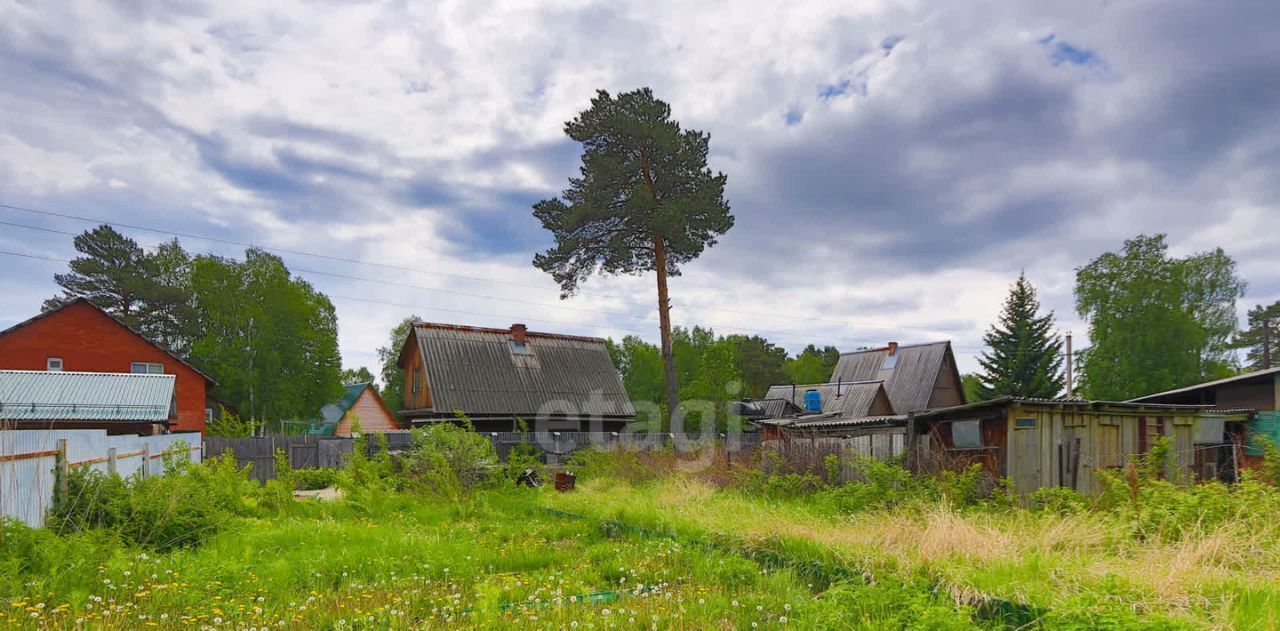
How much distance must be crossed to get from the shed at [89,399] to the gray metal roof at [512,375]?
9861mm

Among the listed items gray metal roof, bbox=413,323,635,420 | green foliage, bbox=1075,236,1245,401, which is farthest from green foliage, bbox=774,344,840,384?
gray metal roof, bbox=413,323,635,420

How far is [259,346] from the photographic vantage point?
41062 millimetres

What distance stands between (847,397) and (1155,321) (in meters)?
16.9

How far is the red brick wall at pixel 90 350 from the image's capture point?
2941 cm

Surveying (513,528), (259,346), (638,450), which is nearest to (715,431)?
(638,450)

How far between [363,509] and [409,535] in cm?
405

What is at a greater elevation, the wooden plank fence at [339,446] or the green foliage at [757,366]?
the green foliage at [757,366]

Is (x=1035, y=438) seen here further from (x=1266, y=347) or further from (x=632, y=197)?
(x=1266, y=347)

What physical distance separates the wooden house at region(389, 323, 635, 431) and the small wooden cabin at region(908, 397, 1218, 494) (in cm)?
1953

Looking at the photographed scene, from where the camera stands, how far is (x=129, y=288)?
1698 inches

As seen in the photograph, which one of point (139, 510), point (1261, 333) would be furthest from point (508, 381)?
point (1261, 333)

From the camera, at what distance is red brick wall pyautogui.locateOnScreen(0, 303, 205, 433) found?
29406 millimetres

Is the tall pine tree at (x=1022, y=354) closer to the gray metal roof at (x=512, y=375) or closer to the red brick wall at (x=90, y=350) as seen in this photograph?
the gray metal roof at (x=512, y=375)

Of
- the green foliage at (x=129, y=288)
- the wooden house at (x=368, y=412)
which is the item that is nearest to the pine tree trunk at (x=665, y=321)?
the wooden house at (x=368, y=412)
